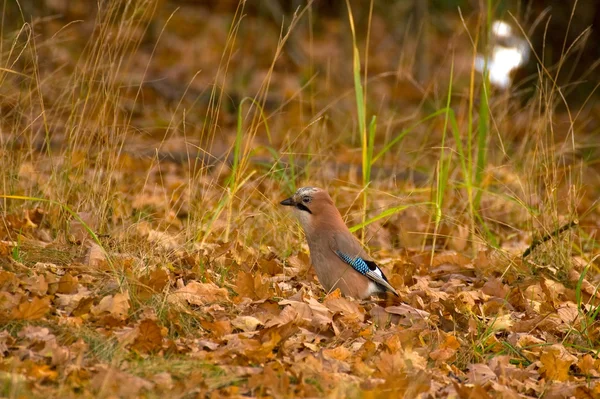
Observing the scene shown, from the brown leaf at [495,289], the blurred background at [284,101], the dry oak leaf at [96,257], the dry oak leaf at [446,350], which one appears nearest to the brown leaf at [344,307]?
the dry oak leaf at [446,350]

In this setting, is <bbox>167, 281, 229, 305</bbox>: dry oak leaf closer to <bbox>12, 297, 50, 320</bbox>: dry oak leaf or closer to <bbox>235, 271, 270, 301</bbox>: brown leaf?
<bbox>235, 271, 270, 301</bbox>: brown leaf

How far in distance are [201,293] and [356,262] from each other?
3.18 feet

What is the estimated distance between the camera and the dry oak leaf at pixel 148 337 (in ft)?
13.6

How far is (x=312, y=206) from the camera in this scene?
18.2 ft

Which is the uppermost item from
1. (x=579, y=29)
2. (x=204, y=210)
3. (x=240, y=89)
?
(x=579, y=29)

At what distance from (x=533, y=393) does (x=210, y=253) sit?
219 cm

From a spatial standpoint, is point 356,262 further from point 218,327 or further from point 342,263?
point 218,327

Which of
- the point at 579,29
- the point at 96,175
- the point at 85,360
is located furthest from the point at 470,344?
the point at 579,29

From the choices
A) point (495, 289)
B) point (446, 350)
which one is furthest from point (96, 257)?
point (495, 289)

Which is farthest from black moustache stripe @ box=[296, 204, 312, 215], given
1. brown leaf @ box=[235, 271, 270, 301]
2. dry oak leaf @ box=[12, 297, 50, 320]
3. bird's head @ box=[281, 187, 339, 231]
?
dry oak leaf @ box=[12, 297, 50, 320]

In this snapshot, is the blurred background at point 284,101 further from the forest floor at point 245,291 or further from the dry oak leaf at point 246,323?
the dry oak leaf at point 246,323

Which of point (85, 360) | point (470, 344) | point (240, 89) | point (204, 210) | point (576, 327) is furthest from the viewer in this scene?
point (240, 89)

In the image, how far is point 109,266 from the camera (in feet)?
16.3

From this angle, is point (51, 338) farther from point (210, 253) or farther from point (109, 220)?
point (109, 220)
